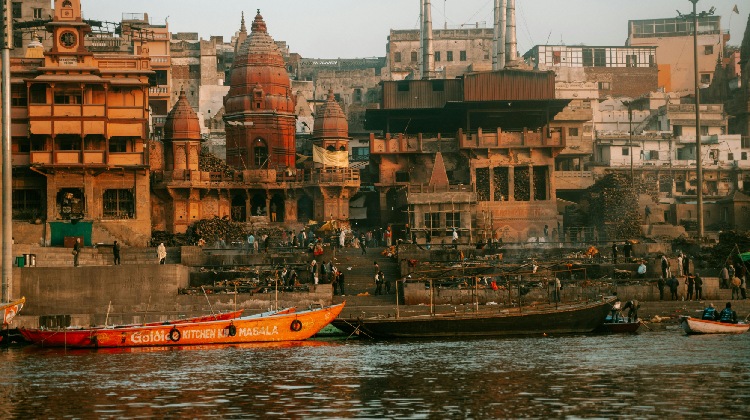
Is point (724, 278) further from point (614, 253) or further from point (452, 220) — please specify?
point (452, 220)

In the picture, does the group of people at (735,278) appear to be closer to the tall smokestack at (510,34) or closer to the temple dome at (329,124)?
the temple dome at (329,124)

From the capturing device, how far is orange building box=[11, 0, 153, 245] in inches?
2876

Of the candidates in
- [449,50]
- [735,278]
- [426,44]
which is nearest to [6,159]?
[735,278]

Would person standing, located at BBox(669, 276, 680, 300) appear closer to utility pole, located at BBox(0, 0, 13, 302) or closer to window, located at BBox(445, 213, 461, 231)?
window, located at BBox(445, 213, 461, 231)

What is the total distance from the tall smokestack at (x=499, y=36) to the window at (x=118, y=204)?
31345 millimetres

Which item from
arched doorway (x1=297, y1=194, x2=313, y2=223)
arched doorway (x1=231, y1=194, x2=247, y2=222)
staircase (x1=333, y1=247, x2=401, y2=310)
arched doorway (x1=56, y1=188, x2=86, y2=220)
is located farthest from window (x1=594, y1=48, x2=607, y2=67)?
arched doorway (x1=56, y1=188, x2=86, y2=220)

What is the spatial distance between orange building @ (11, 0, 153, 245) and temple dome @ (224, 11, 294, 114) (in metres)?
12.3

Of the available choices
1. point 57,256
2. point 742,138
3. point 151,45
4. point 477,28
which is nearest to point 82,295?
point 57,256

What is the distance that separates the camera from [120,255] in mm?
67250

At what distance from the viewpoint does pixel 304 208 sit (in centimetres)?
8356

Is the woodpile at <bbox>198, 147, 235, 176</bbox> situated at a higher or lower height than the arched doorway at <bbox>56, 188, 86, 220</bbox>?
higher

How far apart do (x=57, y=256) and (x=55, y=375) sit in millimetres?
21601

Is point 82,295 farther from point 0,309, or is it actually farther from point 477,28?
point 477,28

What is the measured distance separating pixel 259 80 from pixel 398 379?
50382mm
